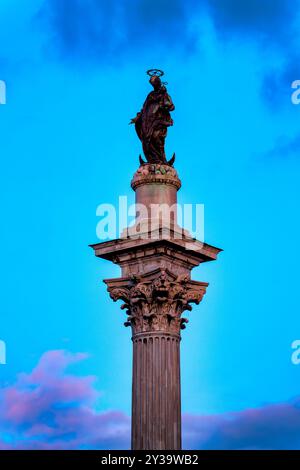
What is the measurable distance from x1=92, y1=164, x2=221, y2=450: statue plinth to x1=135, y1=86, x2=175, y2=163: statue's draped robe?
56cm

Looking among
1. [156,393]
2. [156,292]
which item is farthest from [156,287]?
[156,393]

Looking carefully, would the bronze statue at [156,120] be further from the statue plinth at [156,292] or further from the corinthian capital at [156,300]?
the corinthian capital at [156,300]

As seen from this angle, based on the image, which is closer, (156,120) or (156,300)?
(156,300)

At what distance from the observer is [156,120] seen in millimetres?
28766

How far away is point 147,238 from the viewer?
27141 millimetres

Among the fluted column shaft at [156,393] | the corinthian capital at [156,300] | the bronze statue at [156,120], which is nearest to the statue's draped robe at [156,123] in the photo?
the bronze statue at [156,120]

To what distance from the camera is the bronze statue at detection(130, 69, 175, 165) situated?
1132 inches

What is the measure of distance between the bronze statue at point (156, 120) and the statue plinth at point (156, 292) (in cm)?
55

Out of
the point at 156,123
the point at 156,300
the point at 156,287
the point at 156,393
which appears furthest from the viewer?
the point at 156,123

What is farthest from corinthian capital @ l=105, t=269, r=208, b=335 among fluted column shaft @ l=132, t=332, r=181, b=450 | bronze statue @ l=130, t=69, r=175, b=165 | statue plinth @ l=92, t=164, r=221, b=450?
bronze statue @ l=130, t=69, r=175, b=165

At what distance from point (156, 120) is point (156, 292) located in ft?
17.6

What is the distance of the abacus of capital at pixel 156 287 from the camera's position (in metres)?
25.9

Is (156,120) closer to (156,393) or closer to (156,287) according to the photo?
(156,287)
